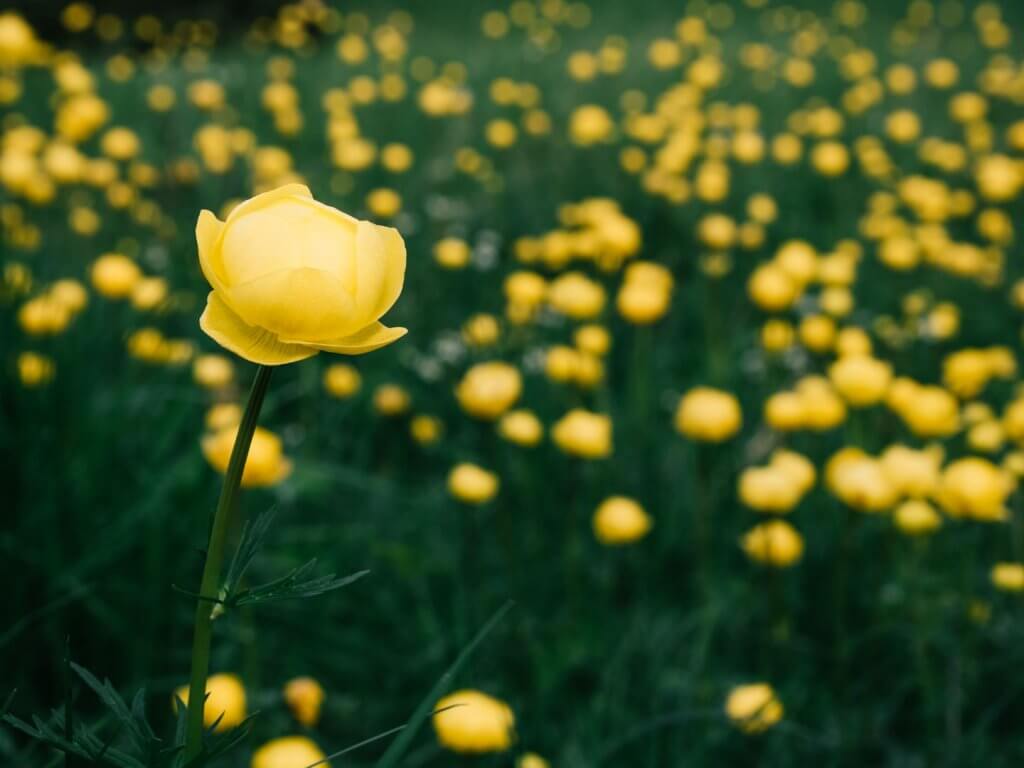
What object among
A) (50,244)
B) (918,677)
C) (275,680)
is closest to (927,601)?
(918,677)

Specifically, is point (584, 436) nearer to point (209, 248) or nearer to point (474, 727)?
point (474, 727)

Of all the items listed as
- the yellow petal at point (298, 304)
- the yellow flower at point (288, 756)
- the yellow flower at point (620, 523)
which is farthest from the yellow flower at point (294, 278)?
the yellow flower at point (620, 523)

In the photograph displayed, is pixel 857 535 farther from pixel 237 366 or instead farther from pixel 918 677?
pixel 237 366

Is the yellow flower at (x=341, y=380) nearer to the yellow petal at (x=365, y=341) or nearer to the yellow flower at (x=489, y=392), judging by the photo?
the yellow flower at (x=489, y=392)

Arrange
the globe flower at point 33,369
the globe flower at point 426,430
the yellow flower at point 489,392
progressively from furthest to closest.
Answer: the globe flower at point 426,430 → the yellow flower at point 489,392 → the globe flower at point 33,369

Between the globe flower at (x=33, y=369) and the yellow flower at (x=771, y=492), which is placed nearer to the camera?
the globe flower at (x=33, y=369)

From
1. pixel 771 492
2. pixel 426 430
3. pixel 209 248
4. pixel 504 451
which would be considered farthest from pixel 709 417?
pixel 209 248

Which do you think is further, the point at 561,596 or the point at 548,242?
the point at 548,242
